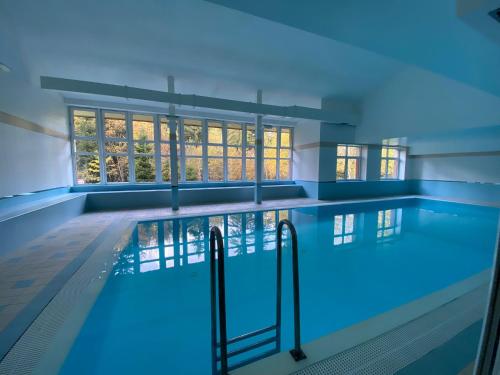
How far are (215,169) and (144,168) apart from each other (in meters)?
A: 2.49

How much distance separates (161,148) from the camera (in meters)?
7.83

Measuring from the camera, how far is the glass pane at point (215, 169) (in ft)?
28.2

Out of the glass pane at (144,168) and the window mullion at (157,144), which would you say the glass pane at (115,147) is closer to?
the glass pane at (144,168)

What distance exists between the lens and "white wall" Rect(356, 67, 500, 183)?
5.45 meters

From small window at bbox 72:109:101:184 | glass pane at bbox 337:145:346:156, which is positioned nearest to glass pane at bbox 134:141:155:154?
small window at bbox 72:109:101:184

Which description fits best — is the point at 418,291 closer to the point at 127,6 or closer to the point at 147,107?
the point at 127,6

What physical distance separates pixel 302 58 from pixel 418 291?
17.2 feet

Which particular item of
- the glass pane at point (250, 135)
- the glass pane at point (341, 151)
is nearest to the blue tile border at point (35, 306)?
the glass pane at point (250, 135)

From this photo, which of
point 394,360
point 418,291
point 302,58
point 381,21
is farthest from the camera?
point 302,58

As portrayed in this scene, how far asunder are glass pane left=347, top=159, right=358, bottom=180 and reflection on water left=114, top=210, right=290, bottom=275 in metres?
4.68

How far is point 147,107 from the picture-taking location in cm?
712

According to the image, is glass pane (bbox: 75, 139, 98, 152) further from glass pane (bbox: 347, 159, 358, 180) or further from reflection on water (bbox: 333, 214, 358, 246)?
glass pane (bbox: 347, 159, 358, 180)

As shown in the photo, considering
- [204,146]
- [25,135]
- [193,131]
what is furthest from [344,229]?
[25,135]

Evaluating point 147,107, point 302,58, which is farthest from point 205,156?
point 302,58
